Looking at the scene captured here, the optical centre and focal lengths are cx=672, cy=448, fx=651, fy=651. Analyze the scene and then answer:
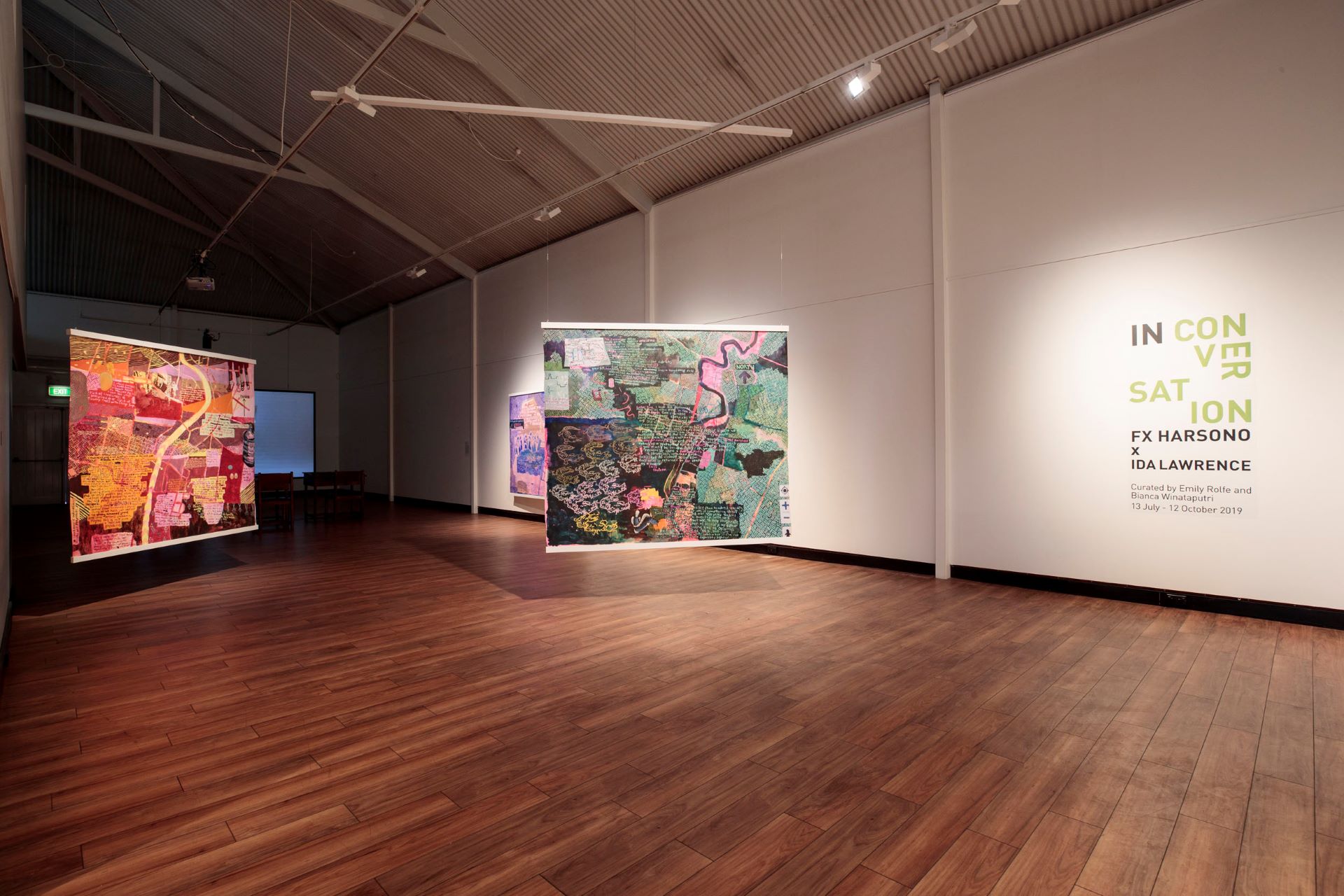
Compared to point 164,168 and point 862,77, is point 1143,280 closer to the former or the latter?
point 862,77

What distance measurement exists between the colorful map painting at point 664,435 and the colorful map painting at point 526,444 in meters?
5.54

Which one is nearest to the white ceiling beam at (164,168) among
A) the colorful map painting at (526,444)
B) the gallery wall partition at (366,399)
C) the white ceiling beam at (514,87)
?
the gallery wall partition at (366,399)

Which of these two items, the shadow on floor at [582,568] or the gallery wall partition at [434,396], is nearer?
the shadow on floor at [582,568]

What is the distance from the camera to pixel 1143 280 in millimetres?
5805

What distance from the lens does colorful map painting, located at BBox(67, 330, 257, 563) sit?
6.20m

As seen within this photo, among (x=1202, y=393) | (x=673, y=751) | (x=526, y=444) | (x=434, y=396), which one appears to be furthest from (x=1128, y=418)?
(x=434, y=396)

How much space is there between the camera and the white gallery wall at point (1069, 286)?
5.11 meters

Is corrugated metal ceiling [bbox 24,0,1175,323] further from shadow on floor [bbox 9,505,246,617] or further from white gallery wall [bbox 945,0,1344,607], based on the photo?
shadow on floor [bbox 9,505,246,617]

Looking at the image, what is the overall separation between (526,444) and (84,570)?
6.47m

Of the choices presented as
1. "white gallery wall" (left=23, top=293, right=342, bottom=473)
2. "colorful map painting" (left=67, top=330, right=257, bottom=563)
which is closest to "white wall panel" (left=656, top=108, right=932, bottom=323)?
"colorful map painting" (left=67, top=330, right=257, bottom=563)

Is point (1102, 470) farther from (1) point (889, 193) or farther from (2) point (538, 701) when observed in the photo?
(2) point (538, 701)

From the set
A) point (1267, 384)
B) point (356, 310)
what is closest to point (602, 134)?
point (1267, 384)

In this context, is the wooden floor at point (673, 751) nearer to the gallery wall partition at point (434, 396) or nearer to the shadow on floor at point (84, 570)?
the shadow on floor at point (84, 570)

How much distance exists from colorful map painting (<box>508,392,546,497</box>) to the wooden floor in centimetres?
639
